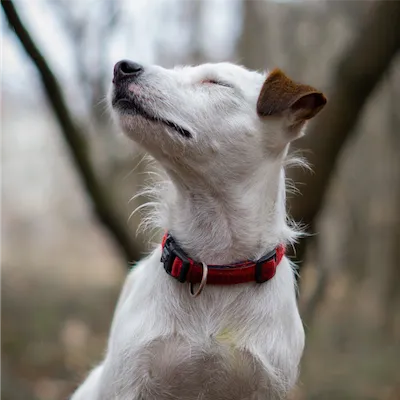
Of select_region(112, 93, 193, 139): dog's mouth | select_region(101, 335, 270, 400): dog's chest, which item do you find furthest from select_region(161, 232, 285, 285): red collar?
select_region(112, 93, 193, 139): dog's mouth

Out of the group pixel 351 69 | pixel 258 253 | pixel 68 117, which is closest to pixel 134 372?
pixel 258 253

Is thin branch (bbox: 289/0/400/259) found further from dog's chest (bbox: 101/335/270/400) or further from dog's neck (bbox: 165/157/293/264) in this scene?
dog's chest (bbox: 101/335/270/400)

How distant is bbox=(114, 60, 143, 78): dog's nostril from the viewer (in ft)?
9.56

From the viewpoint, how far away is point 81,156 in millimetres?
5164

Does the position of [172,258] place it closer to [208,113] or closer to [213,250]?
[213,250]

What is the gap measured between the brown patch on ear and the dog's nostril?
1.99 ft

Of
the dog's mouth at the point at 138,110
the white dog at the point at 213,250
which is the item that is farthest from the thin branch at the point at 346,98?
the dog's mouth at the point at 138,110

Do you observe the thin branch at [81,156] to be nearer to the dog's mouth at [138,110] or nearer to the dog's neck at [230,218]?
the dog's mouth at [138,110]

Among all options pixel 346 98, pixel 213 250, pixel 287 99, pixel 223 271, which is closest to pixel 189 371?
pixel 223 271

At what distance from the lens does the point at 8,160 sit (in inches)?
470

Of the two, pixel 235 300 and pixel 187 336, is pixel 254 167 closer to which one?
pixel 235 300

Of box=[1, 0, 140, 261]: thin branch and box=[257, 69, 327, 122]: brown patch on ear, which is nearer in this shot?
box=[257, 69, 327, 122]: brown patch on ear

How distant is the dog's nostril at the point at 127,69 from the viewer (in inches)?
115

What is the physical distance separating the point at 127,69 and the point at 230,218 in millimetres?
892
